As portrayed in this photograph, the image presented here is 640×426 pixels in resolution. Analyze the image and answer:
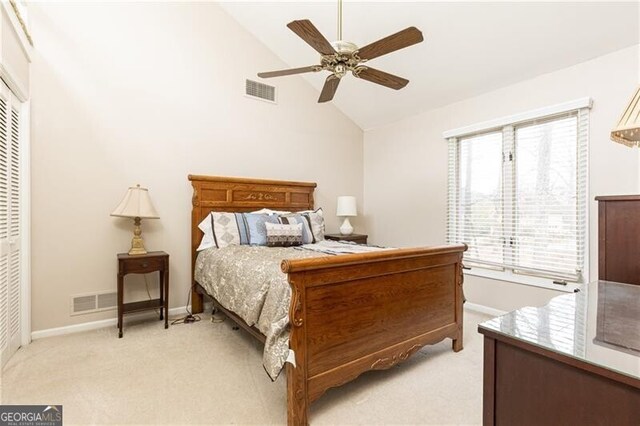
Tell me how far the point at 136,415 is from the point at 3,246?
1.65m

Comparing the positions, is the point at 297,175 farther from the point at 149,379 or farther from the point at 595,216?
the point at 595,216

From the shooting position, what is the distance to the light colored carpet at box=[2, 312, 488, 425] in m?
1.79

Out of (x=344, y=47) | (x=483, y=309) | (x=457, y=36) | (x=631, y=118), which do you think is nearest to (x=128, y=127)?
(x=344, y=47)

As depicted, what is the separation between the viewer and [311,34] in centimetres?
201

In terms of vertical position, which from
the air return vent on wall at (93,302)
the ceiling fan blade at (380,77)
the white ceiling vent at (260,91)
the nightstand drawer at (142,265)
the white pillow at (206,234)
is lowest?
the air return vent on wall at (93,302)

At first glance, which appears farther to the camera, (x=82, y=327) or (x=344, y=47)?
(x=82, y=327)

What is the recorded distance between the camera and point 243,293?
2.35m

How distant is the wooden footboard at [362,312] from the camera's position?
5.50 ft

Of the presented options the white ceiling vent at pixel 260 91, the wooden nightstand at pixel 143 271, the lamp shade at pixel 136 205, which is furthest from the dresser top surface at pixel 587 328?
the white ceiling vent at pixel 260 91

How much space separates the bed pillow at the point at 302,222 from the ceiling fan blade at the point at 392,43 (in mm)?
1938

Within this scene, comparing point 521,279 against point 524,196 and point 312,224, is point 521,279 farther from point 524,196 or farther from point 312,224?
point 312,224

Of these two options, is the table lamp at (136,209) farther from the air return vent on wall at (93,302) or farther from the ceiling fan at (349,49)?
the ceiling fan at (349,49)

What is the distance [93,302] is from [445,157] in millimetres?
4169

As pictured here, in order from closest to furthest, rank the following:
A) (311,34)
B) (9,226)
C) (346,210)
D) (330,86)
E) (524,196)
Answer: (311,34) → (9,226) → (330,86) → (524,196) → (346,210)
